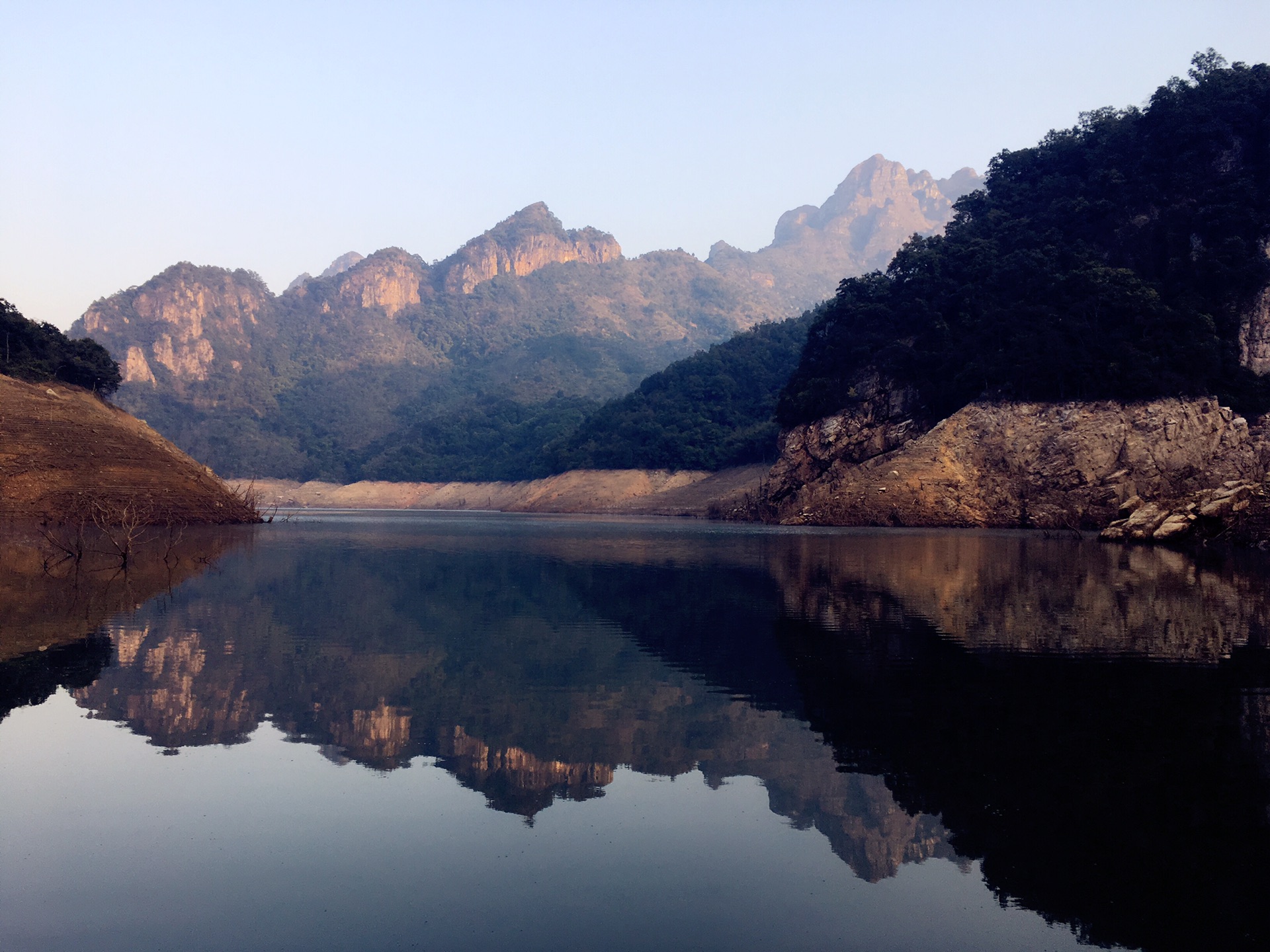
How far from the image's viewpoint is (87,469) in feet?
205

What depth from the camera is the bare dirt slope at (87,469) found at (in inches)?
2345

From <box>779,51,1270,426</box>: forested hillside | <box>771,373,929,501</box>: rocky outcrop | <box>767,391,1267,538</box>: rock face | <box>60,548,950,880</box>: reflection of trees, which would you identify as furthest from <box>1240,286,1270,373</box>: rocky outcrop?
<box>60,548,950,880</box>: reflection of trees

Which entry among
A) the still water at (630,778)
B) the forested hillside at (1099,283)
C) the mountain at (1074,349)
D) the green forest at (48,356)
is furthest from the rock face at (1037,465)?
the green forest at (48,356)

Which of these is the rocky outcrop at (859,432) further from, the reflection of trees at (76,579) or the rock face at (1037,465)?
the reflection of trees at (76,579)

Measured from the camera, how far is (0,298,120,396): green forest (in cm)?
7069

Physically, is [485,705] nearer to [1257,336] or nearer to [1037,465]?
[1037,465]

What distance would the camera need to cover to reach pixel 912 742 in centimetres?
1232

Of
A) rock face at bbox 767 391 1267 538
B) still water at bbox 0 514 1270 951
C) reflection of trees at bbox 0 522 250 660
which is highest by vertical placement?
rock face at bbox 767 391 1267 538

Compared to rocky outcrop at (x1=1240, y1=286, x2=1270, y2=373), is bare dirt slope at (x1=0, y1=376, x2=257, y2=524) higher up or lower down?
lower down

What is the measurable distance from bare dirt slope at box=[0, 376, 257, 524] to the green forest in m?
1.84

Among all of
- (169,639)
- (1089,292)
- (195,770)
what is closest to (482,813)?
(195,770)

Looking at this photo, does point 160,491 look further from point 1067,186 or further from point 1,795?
point 1067,186

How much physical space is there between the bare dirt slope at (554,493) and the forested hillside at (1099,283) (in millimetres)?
22930

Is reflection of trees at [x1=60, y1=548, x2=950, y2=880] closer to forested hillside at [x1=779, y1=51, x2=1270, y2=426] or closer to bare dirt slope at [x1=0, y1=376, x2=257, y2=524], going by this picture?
bare dirt slope at [x1=0, y1=376, x2=257, y2=524]
